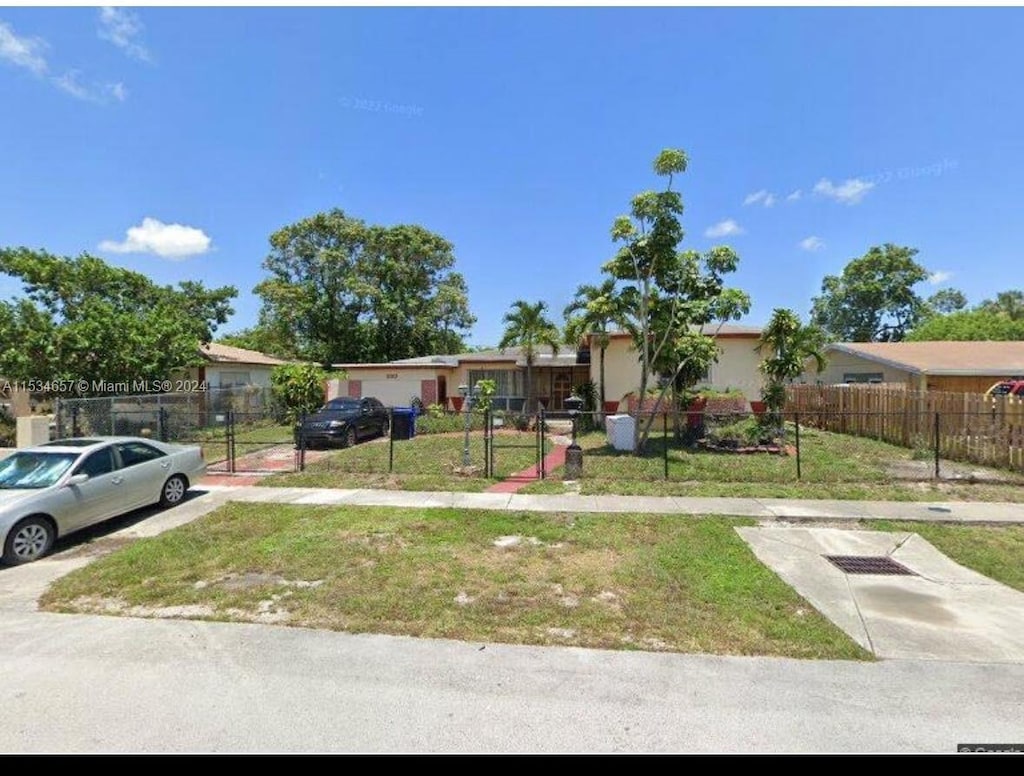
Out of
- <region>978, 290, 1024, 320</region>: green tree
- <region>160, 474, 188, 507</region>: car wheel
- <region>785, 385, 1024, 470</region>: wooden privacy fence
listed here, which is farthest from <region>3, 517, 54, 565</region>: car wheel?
<region>978, 290, 1024, 320</region>: green tree

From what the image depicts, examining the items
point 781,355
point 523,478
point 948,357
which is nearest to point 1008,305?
point 948,357

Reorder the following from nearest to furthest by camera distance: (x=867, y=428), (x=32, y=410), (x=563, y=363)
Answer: (x=867, y=428) < (x=32, y=410) < (x=563, y=363)

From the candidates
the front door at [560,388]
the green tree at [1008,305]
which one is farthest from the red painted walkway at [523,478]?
the green tree at [1008,305]

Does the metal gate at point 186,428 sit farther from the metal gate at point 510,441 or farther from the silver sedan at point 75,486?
the metal gate at point 510,441

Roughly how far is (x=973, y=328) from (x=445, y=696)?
4559cm

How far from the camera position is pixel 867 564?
21.1 feet

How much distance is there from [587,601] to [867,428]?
16.0 meters

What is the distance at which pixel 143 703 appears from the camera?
352 centimetres

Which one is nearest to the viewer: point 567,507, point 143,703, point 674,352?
point 143,703

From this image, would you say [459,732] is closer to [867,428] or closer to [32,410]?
[867,428]

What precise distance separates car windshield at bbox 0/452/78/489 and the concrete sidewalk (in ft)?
8.82

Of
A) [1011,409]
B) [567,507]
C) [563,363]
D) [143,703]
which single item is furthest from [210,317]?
[1011,409]

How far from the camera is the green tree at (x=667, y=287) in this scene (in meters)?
13.9

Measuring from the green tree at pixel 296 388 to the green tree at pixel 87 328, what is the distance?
11.3 feet
